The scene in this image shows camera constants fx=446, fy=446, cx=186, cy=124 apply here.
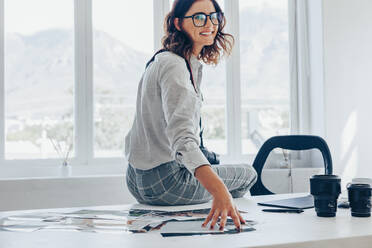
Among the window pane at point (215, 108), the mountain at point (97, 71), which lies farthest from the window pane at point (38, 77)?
the window pane at point (215, 108)

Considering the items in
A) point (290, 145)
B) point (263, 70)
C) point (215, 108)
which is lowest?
point (290, 145)

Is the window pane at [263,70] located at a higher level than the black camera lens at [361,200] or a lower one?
higher

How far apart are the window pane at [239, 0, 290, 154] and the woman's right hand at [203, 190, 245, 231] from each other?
242cm

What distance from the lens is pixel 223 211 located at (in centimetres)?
109

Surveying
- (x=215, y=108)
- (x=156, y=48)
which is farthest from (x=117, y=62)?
(x=215, y=108)

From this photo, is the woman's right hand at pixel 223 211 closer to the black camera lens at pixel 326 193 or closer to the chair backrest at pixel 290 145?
the black camera lens at pixel 326 193

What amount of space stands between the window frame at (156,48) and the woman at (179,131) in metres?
1.42

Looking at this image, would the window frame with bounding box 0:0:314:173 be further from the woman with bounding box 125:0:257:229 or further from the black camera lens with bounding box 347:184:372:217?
the black camera lens with bounding box 347:184:372:217

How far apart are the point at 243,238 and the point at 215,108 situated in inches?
101

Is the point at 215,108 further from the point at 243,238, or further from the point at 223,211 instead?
the point at 243,238

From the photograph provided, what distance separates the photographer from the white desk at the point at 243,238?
879mm

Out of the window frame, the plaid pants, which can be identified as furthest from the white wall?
the plaid pants

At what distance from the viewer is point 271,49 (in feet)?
12.0

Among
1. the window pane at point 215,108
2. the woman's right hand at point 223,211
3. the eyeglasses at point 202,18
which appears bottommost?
the woman's right hand at point 223,211
